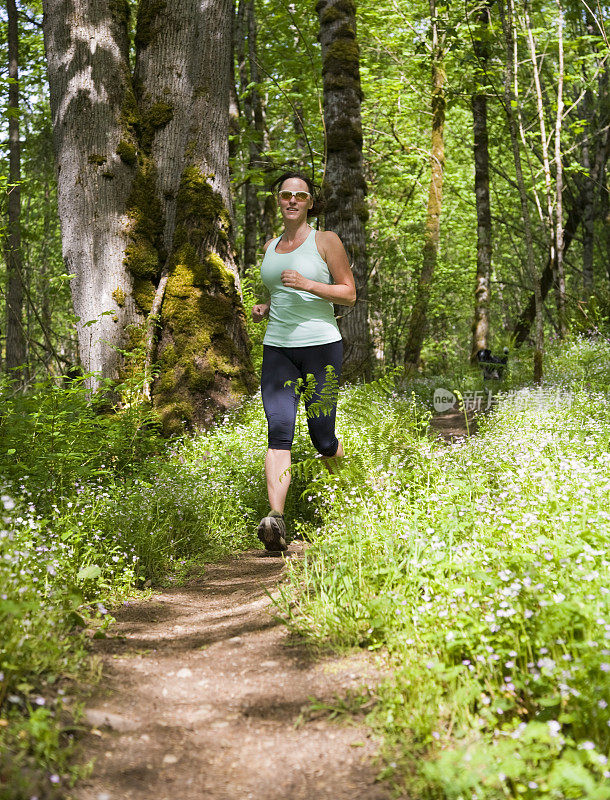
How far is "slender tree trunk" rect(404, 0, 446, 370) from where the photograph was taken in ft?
45.8

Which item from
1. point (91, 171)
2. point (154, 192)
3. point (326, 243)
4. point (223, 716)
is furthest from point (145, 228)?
point (223, 716)

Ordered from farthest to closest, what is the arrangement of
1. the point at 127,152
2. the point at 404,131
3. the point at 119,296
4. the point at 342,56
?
1. the point at 404,131
2. the point at 342,56
3. the point at 127,152
4. the point at 119,296

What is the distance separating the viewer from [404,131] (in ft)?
66.3

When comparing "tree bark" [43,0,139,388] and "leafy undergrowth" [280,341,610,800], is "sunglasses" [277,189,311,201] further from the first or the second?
"tree bark" [43,0,139,388]

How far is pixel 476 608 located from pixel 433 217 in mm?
12699

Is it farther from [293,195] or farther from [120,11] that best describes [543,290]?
[293,195]

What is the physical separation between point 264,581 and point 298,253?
7.57 ft

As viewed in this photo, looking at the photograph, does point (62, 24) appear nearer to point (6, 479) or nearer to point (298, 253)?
point (298, 253)

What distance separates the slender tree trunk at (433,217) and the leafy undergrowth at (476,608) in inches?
344

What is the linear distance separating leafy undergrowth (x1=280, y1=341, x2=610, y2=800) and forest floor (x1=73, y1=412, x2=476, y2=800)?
0.53 feet

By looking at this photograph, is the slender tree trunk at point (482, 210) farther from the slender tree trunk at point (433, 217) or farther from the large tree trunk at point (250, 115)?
the large tree trunk at point (250, 115)

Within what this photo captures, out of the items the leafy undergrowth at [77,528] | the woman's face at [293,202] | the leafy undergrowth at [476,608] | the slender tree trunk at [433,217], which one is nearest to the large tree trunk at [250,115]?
the slender tree trunk at [433,217]

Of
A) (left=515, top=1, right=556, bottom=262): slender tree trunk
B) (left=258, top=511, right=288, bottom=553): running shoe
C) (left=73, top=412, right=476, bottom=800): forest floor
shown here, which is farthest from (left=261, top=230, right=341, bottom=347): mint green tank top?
(left=515, top=1, right=556, bottom=262): slender tree trunk

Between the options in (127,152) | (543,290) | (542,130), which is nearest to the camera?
(127,152)
